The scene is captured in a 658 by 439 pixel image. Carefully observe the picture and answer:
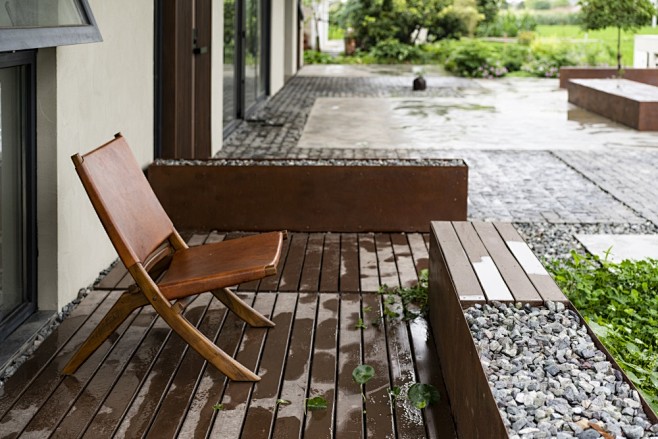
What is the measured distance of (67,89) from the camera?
4.18 metres

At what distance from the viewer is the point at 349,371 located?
3.53m

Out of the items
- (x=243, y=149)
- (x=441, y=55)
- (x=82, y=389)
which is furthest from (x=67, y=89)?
(x=441, y=55)

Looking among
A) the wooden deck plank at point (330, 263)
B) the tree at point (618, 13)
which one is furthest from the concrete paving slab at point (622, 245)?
the tree at point (618, 13)

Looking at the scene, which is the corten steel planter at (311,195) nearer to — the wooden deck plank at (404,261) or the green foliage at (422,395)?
the wooden deck plank at (404,261)

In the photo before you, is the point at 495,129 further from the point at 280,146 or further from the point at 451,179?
the point at 451,179

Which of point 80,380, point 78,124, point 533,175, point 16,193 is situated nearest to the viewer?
→ point 80,380

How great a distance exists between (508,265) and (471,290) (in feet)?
1.38

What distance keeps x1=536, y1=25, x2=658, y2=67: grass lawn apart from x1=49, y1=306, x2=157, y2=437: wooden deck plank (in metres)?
17.1

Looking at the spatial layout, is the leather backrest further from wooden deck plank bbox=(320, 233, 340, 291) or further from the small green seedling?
wooden deck plank bbox=(320, 233, 340, 291)

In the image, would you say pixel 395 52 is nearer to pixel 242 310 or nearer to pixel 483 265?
pixel 242 310

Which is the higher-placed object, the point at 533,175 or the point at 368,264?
the point at 533,175

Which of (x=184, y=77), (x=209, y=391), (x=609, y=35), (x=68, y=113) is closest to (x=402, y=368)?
(x=209, y=391)

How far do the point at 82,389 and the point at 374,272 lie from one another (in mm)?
2009

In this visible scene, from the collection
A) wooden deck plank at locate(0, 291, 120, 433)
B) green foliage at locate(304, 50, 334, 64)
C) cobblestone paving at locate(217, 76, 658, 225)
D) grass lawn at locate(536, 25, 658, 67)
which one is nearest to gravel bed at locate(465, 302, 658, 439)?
wooden deck plank at locate(0, 291, 120, 433)
